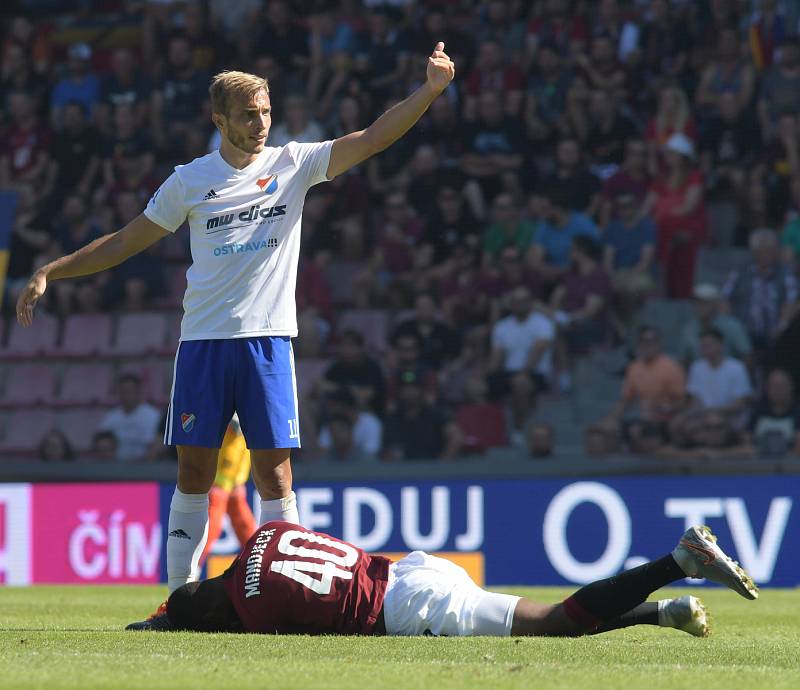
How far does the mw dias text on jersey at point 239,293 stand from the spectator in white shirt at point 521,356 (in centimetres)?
690

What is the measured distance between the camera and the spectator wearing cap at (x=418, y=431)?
Answer: 12.6 metres

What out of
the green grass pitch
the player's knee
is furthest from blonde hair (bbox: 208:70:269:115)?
the green grass pitch

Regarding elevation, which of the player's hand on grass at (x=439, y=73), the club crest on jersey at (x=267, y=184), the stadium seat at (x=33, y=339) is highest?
the player's hand on grass at (x=439, y=73)

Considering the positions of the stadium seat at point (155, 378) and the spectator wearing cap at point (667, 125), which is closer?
the stadium seat at point (155, 378)

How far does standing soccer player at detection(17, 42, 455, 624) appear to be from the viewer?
597 centimetres

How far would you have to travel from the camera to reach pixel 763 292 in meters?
12.7

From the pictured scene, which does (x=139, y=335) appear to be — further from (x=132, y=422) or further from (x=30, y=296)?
(x=30, y=296)

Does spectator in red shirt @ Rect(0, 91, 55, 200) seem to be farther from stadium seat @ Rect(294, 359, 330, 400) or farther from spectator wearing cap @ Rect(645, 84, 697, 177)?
spectator wearing cap @ Rect(645, 84, 697, 177)

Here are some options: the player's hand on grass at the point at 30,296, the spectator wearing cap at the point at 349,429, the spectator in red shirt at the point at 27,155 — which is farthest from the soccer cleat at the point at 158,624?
the spectator in red shirt at the point at 27,155

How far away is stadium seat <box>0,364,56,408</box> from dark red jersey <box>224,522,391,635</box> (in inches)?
361

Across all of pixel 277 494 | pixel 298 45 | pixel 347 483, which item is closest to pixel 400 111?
pixel 277 494

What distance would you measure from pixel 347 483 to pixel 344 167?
6044 millimetres

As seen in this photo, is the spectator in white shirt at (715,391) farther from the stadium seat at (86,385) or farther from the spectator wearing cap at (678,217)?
the stadium seat at (86,385)

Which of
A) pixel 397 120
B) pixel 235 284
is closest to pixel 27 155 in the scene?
pixel 235 284
